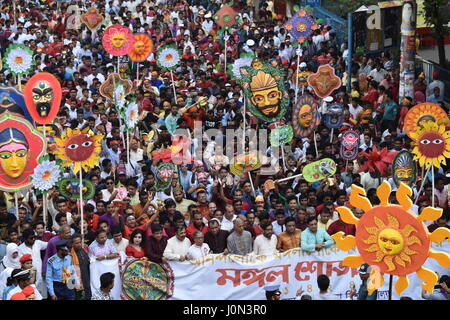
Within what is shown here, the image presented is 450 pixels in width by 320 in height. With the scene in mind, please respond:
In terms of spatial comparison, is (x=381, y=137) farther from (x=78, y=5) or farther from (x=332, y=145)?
(x=78, y=5)

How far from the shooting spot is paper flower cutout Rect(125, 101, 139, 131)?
1475 centimetres

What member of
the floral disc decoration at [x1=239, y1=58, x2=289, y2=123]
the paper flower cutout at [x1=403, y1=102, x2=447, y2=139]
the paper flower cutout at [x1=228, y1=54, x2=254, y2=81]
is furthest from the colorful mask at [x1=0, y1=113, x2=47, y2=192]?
the paper flower cutout at [x1=403, y1=102, x2=447, y2=139]

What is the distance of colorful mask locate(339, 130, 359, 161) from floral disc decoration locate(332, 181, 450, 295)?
5328 millimetres

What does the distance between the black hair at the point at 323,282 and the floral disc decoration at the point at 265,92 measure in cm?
444

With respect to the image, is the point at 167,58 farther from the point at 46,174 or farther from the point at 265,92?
the point at 46,174

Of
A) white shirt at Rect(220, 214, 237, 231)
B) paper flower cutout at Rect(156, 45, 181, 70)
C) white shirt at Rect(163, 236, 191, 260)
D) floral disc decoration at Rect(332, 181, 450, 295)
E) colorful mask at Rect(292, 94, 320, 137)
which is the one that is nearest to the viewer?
floral disc decoration at Rect(332, 181, 450, 295)

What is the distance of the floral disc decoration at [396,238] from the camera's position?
8656 millimetres

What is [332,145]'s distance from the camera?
1547cm

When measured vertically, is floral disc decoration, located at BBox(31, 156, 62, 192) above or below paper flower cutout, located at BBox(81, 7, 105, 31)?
below

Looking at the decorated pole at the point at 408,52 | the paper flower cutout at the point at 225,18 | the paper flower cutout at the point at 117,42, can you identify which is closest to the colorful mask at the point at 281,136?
the decorated pole at the point at 408,52

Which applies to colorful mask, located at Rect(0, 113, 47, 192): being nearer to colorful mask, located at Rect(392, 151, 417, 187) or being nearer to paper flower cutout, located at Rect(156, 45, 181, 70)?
colorful mask, located at Rect(392, 151, 417, 187)

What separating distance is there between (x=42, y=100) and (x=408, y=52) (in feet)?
25.4

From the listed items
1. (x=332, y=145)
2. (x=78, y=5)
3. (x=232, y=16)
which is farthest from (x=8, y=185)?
(x=78, y=5)

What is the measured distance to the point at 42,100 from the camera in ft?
44.5
